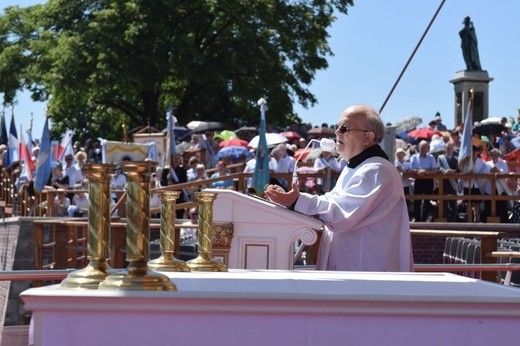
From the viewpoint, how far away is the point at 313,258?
11961mm

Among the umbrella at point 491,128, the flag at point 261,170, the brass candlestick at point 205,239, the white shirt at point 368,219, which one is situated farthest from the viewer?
the umbrella at point 491,128

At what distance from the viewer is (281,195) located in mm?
6906

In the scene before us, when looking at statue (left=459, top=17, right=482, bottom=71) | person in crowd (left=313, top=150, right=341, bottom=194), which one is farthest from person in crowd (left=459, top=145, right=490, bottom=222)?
statue (left=459, top=17, right=482, bottom=71)

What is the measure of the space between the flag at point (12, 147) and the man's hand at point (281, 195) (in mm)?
22217

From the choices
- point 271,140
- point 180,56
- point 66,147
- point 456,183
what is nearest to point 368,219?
point 456,183

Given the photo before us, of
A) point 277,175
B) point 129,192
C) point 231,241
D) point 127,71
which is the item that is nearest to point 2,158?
point 277,175

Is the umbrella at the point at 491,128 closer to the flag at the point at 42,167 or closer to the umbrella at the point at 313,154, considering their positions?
the umbrella at the point at 313,154

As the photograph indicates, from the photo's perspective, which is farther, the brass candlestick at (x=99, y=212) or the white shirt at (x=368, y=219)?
the white shirt at (x=368, y=219)

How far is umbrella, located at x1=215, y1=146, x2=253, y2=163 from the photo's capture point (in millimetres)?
26500

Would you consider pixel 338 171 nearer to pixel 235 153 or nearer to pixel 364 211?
pixel 235 153

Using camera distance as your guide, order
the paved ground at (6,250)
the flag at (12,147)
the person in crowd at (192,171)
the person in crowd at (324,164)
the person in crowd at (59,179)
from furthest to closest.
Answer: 1. the flag at (12,147)
2. the person in crowd at (59,179)
3. the paved ground at (6,250)
4. the person in crowd at (192,171)
5. the person in crowd at (324,164)

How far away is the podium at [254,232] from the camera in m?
7.40

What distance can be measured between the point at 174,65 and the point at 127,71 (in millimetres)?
1792

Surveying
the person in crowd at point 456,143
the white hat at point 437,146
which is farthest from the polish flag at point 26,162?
the person in crowd at point 456,143
